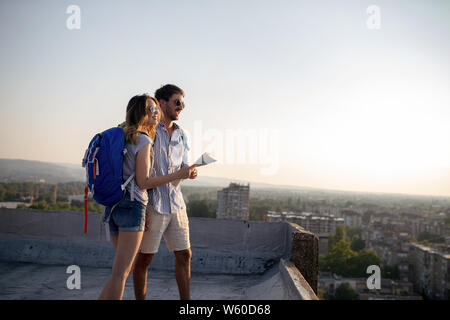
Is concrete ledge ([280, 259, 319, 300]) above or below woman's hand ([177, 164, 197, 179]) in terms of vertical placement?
below

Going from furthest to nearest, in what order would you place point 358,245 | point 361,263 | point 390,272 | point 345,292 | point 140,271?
1. point 358,245
2. point 390,272
3. point 361,263
4. point 345,292
5. point 140,271

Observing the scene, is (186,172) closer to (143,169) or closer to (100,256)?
(143,169)

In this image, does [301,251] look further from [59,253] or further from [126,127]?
[59,253]

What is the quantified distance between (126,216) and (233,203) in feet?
264

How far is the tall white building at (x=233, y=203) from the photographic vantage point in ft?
262

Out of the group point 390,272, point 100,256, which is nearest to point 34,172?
point 390,272

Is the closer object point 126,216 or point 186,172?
point 126,216

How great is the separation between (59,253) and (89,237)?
0.42m

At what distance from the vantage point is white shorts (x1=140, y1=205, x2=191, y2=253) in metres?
2.23

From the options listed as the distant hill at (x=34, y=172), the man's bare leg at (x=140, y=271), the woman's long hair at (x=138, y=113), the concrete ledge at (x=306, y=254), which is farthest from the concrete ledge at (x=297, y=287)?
the distant hill at (x=34, y=172)

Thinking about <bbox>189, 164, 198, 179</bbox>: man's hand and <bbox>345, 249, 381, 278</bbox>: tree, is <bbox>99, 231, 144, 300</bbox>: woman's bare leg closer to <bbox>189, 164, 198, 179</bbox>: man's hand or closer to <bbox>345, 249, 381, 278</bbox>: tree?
<bbox>189, 164, 198, 179</bbox>: man's hand

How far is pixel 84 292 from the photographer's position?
10.8ft

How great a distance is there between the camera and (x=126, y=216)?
6.31 ft

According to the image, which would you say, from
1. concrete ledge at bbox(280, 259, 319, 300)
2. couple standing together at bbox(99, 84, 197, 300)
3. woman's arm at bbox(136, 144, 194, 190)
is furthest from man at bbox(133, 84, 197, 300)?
concrete ledge at bbox(280, 259, 319, 300)
